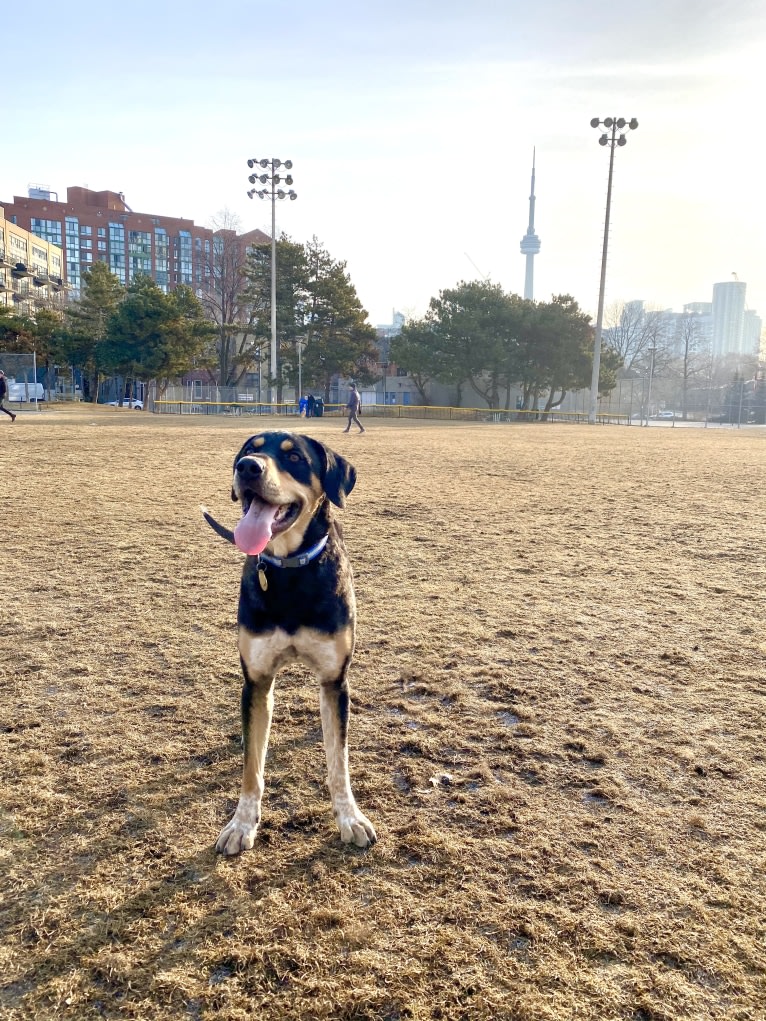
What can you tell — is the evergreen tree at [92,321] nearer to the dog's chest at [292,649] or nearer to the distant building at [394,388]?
the distant building at [394,388]

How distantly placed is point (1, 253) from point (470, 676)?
86067 millimetres

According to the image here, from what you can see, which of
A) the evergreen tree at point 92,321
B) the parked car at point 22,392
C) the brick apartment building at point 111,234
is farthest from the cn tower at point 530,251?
the parked car at point 22,392

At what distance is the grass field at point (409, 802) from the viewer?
191 centimetres

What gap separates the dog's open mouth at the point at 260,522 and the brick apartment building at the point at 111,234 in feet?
391

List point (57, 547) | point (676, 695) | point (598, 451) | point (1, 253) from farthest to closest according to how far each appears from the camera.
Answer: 1. point (1, 253)
2. point (598, 451)
3. point (57, 547)
4. point (676, 695)

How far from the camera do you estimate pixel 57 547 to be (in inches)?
274

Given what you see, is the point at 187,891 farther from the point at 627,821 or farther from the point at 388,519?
the point at 388,519

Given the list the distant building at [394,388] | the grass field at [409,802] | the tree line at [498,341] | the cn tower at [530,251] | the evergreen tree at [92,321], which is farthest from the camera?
the cn tower at [530,251]

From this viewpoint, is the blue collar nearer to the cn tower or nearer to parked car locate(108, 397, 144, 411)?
parked car locate(108, 397, 144, 411)

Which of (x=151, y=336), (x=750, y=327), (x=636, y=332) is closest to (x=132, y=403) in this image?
(x=151, y=336)

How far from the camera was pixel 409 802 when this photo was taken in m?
2.79

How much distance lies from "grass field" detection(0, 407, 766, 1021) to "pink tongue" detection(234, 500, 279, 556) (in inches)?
45.9

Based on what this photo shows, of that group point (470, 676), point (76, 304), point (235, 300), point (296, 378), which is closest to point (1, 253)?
point (76, 304)

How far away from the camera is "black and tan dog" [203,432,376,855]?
2.51 meters
